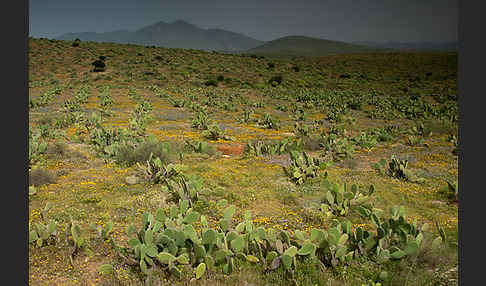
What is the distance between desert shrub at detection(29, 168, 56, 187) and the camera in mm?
5883

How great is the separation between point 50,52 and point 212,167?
43.9 metres

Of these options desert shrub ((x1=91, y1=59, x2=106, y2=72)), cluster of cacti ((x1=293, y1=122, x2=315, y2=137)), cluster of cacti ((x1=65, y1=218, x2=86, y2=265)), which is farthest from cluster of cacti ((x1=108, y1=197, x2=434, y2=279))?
desert shrub ((x1=91, y1=59, x2=106, y2=72))

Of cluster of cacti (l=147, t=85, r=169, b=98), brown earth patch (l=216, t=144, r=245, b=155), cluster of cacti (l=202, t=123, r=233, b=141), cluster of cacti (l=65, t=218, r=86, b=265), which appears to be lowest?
cluster of cacti (l=65, t=218, r=86, b=265)

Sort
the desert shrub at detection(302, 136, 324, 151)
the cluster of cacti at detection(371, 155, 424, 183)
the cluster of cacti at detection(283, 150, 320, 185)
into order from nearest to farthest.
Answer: the cluster of cacti at detection(283, 150, 320, 185) < the cluster of cacti at detection(371, 155, 424, 183) < the desert shrub at detection(302, 136, 324, 151)

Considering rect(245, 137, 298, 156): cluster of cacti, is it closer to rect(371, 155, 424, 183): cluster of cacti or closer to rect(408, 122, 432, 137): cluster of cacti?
rect(371, 155, 424, 183): cluster of cacti

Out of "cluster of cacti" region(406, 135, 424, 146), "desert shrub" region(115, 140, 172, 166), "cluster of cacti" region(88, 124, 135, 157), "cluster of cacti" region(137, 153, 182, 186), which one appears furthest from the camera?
"cluster of cacti" region(406, 135, 424, 146)

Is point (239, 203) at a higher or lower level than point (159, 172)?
lower

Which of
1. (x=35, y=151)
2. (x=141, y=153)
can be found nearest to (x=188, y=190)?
(x=141, y=153)

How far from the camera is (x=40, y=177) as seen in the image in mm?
6012

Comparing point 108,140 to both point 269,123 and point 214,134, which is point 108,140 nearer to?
point 214,134

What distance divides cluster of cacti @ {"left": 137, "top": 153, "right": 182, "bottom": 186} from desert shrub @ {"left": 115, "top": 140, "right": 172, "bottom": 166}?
93 centimetres

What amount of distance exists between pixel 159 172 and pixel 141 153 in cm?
169

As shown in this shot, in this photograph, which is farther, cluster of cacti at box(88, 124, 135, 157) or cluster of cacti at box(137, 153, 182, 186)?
cluster of cacti at box(88, 124, 135, 157)

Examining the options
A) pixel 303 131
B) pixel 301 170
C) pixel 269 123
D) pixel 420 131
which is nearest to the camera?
pixel 301 170
